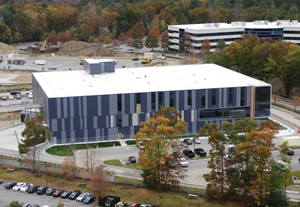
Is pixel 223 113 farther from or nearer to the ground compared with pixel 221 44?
nearer to the ground

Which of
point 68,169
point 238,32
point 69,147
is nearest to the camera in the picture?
point 68,169

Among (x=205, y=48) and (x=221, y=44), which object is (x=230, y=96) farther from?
(x=221, y=44)

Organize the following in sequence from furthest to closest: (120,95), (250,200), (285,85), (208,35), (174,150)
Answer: (208,35) → (285,85) → (120,95) → (174,150) → (250,200)

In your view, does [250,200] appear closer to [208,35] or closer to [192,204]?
[192,204]

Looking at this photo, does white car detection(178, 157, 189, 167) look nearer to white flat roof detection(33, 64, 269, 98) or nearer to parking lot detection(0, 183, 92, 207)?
parking lot detection(0, 183, 92, 207)

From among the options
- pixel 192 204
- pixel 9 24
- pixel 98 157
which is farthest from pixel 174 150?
pixel 9 24

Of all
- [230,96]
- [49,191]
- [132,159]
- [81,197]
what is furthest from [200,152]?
[49,191]
